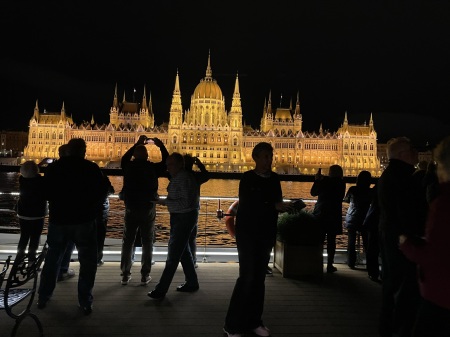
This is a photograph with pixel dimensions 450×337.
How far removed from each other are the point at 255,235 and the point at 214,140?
310 feet

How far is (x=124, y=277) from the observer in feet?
19.1

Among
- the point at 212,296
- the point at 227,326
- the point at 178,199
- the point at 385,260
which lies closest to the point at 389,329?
the point at 385,260

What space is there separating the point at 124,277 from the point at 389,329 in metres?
3.33

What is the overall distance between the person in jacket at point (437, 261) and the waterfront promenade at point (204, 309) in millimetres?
1822

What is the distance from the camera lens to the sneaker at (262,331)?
4215 millimetres

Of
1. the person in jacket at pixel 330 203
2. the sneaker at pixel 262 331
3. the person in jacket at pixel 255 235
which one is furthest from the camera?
the person in jacket at pixel 330 203

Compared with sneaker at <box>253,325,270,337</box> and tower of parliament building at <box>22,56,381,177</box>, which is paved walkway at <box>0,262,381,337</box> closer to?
sneaker at <box>253,325,270,337</box>

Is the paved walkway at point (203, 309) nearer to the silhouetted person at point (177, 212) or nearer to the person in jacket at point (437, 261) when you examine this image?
the silhouetted person at point (177, 212)

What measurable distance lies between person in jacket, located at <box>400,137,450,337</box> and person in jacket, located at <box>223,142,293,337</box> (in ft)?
5.17

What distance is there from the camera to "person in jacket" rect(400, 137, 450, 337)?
2.49 metres

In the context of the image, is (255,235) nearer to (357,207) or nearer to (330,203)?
(330,203)

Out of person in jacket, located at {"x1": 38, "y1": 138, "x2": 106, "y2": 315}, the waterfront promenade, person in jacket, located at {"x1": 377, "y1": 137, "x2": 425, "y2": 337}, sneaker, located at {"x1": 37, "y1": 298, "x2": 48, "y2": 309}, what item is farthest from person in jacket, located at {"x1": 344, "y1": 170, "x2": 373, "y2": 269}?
sneaker, located at {"x1": 37, "y1": 298, "x2": 48, "y2": 309}

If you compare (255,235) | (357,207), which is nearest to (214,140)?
(357,207)

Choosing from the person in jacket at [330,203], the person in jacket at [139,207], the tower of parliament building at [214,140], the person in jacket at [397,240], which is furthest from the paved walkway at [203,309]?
the tower of parliament building at [214,140]
